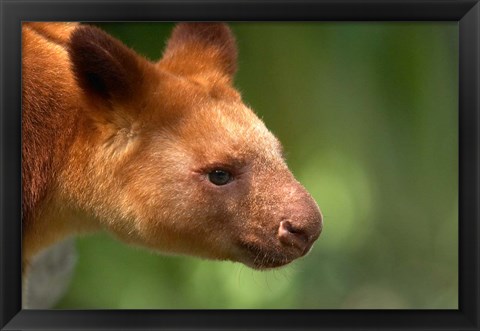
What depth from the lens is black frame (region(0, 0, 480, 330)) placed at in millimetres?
4773

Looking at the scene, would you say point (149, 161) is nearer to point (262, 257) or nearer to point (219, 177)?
point (219, 177)

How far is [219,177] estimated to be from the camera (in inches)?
179

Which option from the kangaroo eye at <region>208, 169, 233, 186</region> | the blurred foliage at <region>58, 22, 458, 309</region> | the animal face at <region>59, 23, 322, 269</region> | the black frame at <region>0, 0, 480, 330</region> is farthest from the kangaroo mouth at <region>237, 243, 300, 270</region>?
the blurred foliage at <region>58, 22, 458, 309</region>

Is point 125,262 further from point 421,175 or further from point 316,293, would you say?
point 421,175

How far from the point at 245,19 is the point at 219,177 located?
2.58ft

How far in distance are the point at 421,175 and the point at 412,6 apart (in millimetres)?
2397

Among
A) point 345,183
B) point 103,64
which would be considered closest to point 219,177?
point 103,64

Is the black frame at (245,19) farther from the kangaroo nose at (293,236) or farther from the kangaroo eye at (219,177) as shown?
the kangaroo eye at (219,177)

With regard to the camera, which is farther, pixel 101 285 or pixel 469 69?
pixel 101 285

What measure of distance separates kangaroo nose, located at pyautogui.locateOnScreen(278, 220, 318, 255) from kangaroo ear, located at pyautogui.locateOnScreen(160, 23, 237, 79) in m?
0.92

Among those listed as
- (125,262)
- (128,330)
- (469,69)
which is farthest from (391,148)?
(128,330)

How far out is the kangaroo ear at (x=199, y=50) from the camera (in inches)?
195

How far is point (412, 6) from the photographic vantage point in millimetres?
4906

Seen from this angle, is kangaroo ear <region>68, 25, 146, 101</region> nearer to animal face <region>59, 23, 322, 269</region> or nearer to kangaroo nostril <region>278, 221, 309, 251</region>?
animal face <region>59, 23, 322, 269</region>
